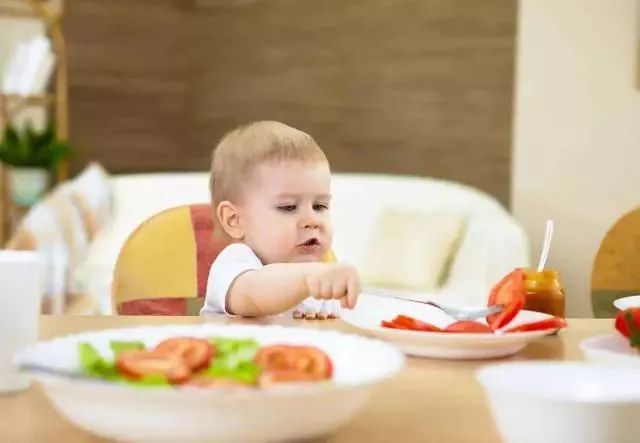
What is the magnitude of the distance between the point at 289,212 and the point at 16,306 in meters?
0.70

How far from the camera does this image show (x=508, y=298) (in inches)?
46.4

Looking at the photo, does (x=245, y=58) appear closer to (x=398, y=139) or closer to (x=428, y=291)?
(x=398, y=139)

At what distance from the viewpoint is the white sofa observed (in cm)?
350

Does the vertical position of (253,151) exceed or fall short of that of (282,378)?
it exceeds it

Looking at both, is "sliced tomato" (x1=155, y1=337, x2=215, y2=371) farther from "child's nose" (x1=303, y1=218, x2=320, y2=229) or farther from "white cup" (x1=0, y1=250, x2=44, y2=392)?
"child's nose" (x1=303, y1=218, x2=320, y2=229)

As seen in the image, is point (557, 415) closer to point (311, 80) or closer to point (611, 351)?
point (611, 351)

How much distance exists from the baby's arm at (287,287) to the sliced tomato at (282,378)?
0.35m

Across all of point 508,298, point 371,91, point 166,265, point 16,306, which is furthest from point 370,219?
point 16,306

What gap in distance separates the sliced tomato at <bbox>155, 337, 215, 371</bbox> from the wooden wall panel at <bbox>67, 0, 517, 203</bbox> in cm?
334

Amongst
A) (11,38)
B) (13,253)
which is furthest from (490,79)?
(13,253)

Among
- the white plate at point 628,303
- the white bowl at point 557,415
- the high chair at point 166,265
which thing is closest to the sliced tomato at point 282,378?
the white bowl at point 557,415

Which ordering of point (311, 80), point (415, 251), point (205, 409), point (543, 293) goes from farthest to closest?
point (311, 80) → point (415, 251) → point (543, 293) → point (205, 409)

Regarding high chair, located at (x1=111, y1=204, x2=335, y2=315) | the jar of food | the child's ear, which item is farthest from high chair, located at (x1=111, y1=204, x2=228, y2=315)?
the jar of food

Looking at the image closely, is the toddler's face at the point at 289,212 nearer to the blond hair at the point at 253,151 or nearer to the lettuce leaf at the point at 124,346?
the blond hair at the point at 253,151
